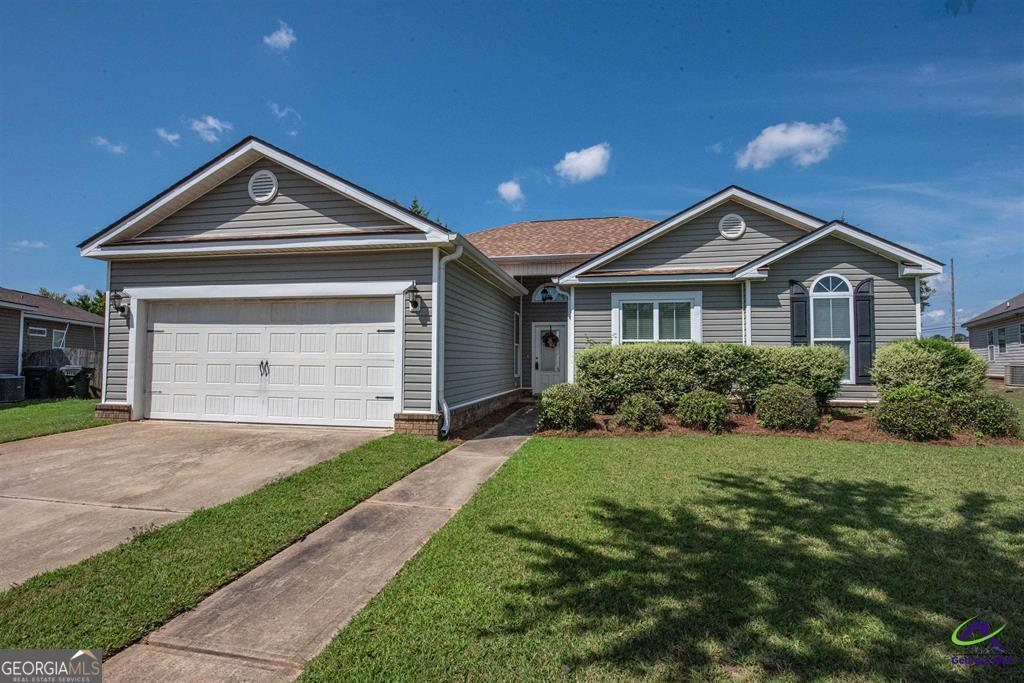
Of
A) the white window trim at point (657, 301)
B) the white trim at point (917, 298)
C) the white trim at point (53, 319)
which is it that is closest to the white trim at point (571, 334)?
the white window trim at point (657, 301)

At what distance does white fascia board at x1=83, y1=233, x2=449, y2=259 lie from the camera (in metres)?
7.83

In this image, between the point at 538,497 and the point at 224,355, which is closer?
the point at 538,497

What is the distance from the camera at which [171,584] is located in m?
2.86

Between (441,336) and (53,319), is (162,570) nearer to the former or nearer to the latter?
(441,336)

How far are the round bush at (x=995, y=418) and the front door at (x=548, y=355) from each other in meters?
9.35

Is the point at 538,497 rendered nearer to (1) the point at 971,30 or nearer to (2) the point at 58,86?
(1) the point at 971,30

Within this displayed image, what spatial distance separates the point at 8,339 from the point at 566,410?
69.8 feet

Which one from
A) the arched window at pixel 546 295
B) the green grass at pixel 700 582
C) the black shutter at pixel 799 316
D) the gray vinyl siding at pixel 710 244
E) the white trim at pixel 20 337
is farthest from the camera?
the white trim at pixel 20 337

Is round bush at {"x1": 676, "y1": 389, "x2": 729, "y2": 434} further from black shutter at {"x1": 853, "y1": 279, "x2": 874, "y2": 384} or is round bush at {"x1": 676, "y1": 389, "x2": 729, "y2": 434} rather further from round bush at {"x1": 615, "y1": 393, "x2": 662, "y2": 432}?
black shutter at {"x1": 853, "y1": 279, "x2": 874, "y2": 384}

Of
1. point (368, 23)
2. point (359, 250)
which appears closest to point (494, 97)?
point (368, 23)

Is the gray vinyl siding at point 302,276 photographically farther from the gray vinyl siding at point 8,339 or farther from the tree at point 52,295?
the tree at point 52,295

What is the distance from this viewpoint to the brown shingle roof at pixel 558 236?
14852 millimetres

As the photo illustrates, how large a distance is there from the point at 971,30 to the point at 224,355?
14.1m

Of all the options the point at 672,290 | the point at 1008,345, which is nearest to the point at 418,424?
the point at 672,290
